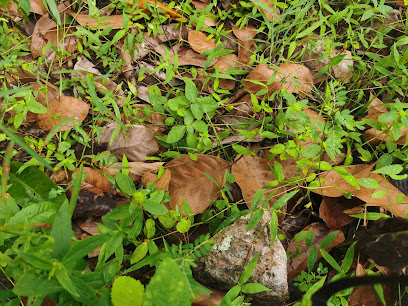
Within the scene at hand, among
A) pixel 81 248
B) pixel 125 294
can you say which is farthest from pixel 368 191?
pixel 81 248

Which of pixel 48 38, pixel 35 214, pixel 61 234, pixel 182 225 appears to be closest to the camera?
pixel 61 234

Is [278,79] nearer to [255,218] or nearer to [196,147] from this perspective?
[196,147]

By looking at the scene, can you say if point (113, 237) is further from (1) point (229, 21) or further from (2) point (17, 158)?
(1) point (229, 21)

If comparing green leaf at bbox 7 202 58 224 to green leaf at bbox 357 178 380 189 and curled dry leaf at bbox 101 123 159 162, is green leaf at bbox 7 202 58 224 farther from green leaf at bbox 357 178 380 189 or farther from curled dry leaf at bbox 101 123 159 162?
green leaf at bbox 357 178 380 189

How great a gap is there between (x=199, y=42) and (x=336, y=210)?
137 cm

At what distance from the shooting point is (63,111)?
76.3 inches

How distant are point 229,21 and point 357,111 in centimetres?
107

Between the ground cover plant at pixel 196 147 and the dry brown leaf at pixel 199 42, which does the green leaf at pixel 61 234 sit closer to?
the ground cover plant at pixel 196 147

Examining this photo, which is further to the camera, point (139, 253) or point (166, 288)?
point (139, 253)

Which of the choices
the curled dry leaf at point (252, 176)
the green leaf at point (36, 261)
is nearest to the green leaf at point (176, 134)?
the curled dry leaf at point (252, 176)

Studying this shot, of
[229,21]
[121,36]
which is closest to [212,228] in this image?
[121,36]

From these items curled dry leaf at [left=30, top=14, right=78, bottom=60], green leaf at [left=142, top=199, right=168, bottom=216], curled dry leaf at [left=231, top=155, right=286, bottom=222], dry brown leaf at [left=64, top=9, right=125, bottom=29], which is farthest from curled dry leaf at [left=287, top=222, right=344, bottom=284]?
curled dry leaf at [left=30, top=14, right=78, bottom=60]

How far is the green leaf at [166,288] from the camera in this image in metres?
0.86

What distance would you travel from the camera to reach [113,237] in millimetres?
1327
